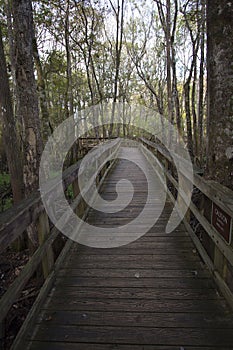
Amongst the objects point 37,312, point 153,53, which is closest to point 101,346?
point 37,312

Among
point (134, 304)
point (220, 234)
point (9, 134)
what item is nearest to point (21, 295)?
point (134, 304)

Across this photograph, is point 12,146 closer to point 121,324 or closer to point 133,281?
point 133,281

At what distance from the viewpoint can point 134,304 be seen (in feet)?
7.85

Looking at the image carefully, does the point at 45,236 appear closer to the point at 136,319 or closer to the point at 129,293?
the point at 129,293

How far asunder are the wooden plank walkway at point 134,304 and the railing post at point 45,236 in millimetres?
203

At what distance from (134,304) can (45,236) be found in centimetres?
100

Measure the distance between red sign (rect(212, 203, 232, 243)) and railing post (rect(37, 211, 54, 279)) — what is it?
5.16 ft

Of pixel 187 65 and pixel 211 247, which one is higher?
pixel 187 65

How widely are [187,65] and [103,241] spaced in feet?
57.8

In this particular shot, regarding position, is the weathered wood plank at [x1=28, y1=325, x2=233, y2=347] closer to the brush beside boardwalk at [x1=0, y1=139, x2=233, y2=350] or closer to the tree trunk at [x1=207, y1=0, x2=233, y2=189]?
the brush beside boardwalk at [x1=0, y1=139, x2=233, y2=350]

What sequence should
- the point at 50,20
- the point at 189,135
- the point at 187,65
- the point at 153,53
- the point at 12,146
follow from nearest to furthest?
1. the point at 12,146
2. the point at 189,135
3. the point at 50,20
4. the point at 187,65
5. the point at 153,53

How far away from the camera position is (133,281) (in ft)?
8.99

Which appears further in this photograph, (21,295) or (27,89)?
(21,295)

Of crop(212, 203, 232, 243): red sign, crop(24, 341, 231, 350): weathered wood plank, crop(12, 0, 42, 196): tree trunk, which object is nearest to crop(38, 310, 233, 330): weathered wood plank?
crop(24, 341, 231, 350): weathered wood plank
